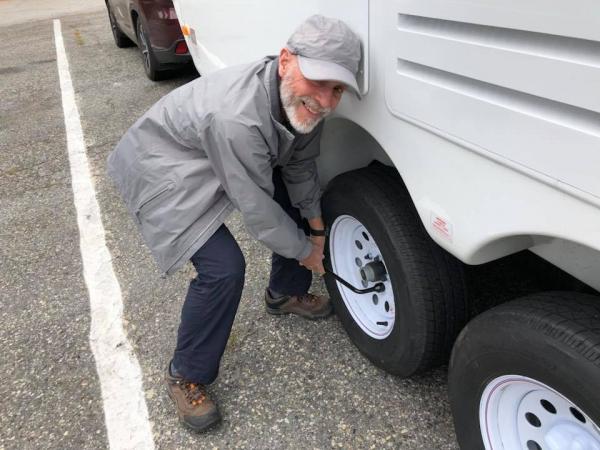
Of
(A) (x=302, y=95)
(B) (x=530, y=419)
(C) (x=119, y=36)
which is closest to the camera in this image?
(B) (x=530, y=419)

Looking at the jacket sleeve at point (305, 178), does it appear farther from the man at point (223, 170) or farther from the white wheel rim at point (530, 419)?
the white wheel rim at point (530, 419)

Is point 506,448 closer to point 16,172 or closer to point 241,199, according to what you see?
point 241,199

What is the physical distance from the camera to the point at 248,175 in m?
1.67

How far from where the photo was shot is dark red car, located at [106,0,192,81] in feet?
16.9

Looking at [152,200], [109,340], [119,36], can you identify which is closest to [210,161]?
[152,200]

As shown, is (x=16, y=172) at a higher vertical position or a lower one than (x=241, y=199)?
lower

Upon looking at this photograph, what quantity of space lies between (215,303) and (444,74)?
1.09 meters

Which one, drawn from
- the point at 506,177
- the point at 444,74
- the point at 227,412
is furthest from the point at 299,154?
the point at 227,412

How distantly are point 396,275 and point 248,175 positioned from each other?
0.61 metres

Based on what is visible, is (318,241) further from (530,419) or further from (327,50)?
(530,419)

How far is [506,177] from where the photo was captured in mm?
1201

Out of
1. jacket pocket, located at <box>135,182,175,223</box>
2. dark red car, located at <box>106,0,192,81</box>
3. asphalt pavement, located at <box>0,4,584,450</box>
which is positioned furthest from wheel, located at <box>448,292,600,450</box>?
dark red car, located at <box>106,0,192,81</box>

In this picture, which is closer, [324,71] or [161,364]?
[324,71]

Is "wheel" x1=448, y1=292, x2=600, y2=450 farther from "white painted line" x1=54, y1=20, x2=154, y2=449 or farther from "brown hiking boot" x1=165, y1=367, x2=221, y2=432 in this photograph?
"white painted line" x1=54, y1=20, x2=154, y2=449
